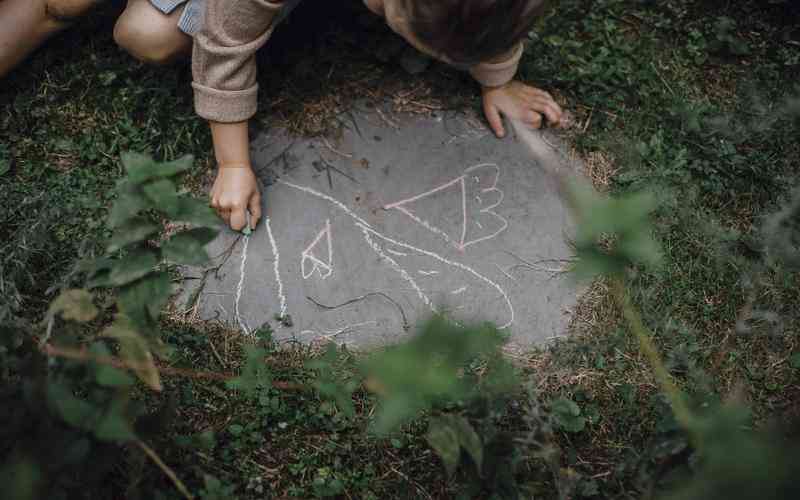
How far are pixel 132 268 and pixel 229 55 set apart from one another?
810 millimetres

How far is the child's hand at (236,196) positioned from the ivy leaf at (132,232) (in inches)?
29.4

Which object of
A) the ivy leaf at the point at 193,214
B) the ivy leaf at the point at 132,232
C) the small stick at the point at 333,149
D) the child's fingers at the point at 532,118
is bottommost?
the small stick at the point at 333,149

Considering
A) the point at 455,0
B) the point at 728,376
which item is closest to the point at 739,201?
the point at 728,376

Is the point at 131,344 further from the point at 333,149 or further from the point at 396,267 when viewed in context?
the point at 333,149

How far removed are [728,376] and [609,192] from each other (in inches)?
26.1

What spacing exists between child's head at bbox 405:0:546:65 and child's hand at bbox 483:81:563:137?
55cm

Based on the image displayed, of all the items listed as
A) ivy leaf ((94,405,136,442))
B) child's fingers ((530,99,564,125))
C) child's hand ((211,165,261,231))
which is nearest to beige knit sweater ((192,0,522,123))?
child's hand ((211,165,261,231))

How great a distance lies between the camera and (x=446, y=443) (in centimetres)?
119

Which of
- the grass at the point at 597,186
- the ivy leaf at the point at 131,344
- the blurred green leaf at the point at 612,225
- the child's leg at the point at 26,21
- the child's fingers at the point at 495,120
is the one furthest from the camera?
the child's fingers at the point at 495,120

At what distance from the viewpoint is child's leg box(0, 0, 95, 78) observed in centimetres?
206

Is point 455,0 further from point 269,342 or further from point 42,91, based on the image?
point 42,91

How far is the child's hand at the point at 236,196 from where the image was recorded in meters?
1.92

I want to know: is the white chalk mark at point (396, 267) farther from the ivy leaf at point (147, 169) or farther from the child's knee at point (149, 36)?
the ivy leaf at point (147, 169)

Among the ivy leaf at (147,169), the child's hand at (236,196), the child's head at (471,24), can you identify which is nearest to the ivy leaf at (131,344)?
the ivy leaf at (147,169)
